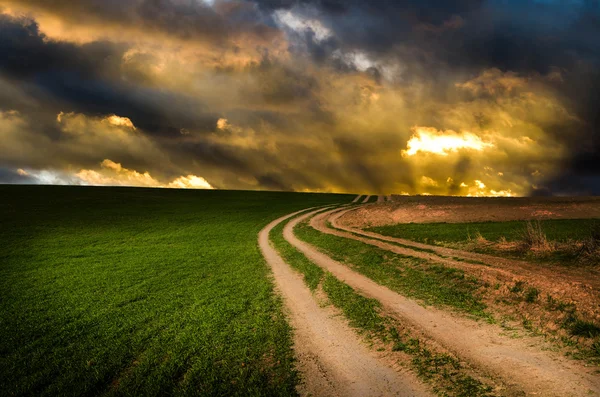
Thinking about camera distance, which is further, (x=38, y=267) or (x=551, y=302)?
(x=38, y=267)

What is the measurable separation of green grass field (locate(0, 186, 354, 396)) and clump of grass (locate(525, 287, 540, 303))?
10.6 m

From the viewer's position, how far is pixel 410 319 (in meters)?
13.2

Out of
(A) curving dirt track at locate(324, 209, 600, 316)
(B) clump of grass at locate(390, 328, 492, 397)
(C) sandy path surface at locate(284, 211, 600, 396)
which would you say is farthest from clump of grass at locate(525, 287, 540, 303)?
(B) clump of grass at locate(390, 328, 492, 397)

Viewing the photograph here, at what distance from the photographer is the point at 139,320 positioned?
46.1 ft

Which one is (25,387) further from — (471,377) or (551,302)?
(551,302)

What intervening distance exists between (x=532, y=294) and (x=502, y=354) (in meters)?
5.68

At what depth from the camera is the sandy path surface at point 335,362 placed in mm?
8641

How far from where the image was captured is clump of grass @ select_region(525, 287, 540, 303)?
13.8 m

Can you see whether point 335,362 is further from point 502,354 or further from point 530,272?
point 530,272

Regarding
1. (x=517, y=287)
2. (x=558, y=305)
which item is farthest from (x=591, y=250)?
(x=558, y=305)

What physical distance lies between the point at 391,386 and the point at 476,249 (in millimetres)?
19589

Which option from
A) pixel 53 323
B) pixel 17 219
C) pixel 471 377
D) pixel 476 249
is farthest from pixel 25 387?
pixel 17 219

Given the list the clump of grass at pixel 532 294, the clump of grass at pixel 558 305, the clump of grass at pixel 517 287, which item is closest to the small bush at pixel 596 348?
the clump of grass at pixel 558 305

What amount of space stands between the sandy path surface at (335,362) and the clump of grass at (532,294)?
8166 mm
